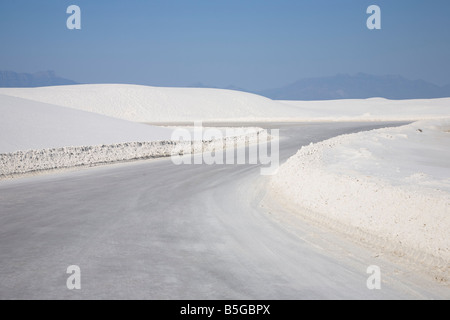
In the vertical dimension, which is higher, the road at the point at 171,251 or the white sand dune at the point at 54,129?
the white sand dune at the point at 54,129

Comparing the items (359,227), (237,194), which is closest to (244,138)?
(237,194)

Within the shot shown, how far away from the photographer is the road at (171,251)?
482cm

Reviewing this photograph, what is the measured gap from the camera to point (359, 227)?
24.6 ft

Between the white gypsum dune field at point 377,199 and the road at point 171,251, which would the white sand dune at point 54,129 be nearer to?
the road at point 171,251

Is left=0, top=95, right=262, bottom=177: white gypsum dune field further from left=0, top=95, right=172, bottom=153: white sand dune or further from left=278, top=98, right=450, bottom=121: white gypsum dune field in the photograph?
left=278, top=98, right=450, bottom=121: white gypsum dune field

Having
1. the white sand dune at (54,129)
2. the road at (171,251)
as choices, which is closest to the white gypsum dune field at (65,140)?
the white sand dune at (54,129)

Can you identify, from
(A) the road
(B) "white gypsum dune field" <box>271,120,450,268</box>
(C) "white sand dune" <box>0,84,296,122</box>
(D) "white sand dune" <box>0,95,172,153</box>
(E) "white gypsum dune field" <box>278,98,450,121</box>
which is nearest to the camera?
(A) the road

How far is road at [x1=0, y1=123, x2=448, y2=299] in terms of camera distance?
482cm

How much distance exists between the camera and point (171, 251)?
6.22 m

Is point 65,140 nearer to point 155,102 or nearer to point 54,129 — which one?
point 54,129

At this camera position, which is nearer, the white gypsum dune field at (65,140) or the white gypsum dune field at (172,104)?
the white gypsum dune field at (65,140)

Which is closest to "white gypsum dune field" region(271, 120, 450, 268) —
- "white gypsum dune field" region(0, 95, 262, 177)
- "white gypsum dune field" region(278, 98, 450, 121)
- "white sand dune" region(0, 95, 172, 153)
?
"white gypsum dune field" region(0, 95, 262, 177)
